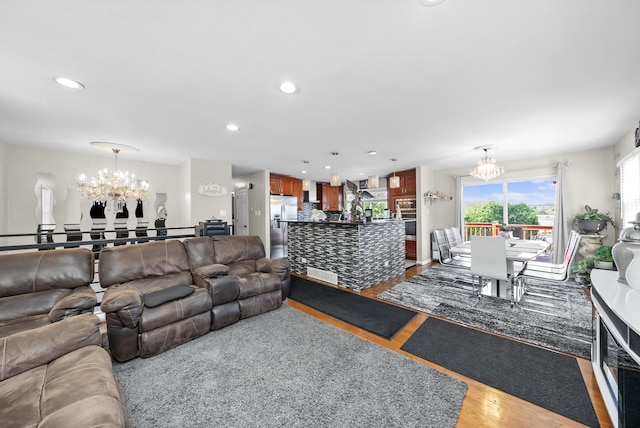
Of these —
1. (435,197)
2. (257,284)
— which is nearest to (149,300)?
(257,284)

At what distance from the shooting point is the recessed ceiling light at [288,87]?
200cm

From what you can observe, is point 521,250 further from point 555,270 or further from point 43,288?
point 43,288

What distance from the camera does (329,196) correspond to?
27.9ft

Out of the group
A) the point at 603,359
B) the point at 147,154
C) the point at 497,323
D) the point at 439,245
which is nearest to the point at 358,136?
the point at 439,245

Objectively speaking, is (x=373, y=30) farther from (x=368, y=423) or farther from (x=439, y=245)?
(x=439, y=245)

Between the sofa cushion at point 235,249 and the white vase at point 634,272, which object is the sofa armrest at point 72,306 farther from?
the white vase at point 634,272

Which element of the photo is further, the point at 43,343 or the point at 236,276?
the point at 236,276

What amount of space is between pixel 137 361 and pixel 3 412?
1.26 metres

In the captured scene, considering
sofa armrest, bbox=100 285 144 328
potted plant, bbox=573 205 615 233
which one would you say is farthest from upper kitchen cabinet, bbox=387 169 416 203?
sofa armrest, bbox=100 285 144 328

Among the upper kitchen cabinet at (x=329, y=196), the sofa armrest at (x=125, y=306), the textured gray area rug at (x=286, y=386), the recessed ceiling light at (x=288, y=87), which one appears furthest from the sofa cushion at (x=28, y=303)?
the upper kitchen cabinet at (x=329, y=196)

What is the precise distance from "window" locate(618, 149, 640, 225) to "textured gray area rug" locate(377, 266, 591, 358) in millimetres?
1354

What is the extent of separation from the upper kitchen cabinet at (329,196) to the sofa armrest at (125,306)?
6.55 metres

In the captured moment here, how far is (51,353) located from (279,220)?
5127 millimetres

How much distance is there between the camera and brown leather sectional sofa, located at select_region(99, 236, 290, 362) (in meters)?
2.03
